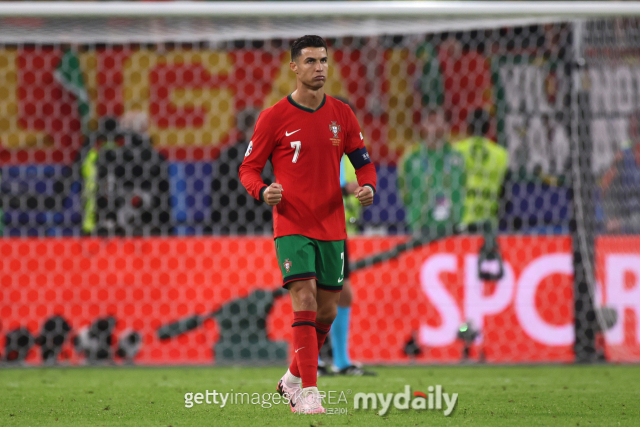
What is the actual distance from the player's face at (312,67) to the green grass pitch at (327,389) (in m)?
1.47

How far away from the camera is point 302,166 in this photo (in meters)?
3.84

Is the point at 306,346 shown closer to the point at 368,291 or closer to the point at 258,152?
the point at 258,152

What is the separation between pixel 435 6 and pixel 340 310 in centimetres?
224

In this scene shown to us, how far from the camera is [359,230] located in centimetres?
698

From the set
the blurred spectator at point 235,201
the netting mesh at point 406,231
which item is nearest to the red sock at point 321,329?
the netting mesh at point 406,231

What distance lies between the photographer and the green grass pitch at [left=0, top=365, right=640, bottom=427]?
3.63 m

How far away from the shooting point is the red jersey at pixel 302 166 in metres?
3.81

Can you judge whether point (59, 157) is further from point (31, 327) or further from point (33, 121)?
point (31, 327)

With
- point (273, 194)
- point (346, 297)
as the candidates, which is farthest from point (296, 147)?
point (346, 297)

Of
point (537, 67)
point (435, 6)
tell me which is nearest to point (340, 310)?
point (435, 6)

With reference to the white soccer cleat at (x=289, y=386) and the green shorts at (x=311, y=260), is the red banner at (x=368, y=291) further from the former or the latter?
the green shorts at (x=311, y=260)

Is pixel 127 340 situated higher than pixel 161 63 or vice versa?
pixel 161 63

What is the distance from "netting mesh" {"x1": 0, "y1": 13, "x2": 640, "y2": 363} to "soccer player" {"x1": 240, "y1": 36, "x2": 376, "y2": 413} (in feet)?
8.19

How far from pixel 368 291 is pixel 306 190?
2.77 m
